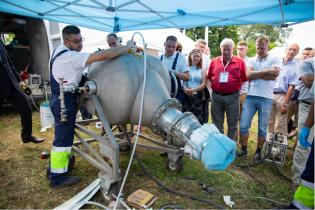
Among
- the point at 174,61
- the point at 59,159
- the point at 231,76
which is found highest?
the point at 174,61

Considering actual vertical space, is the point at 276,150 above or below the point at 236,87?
below

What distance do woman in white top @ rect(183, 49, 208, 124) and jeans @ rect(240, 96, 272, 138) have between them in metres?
0.69

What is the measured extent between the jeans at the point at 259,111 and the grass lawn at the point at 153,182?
0.52 meters

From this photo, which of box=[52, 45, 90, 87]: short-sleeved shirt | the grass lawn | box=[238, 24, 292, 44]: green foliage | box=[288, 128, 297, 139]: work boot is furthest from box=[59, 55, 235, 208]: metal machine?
box=[238, 24, 292, 44]: green foliage

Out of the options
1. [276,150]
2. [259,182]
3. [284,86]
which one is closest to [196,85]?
[276,150]

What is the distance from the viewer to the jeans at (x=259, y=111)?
3.71 meters

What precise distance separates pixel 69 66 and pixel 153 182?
1676mm

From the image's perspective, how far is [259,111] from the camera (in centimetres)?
378

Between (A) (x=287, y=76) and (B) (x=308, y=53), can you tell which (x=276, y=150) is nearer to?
(A) (x=287, y=76)

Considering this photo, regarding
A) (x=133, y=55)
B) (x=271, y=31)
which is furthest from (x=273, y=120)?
(x=271, y=31)

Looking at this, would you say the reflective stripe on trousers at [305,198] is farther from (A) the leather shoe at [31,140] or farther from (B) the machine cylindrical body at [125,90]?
(A) the leather shoe at [31,140]

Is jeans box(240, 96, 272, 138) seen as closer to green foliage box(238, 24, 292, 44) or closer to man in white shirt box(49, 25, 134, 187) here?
man in white shirt box(49, 25, 134, 187)

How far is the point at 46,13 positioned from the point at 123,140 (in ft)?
9.00

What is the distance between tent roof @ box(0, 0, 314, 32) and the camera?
315cm
